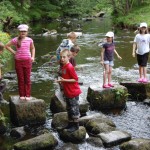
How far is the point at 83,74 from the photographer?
15453 millimetres

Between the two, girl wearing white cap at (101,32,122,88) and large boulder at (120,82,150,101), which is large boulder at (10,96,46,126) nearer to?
girl wearing white cap at (101,32,122,88)

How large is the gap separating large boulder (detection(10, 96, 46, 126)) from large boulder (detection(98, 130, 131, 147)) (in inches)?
75.3

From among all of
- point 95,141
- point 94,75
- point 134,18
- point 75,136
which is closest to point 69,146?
point 75,136

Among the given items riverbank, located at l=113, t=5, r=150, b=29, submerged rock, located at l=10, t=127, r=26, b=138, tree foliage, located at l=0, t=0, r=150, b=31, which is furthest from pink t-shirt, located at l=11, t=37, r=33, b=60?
riverbank, located at l=113, t=5, r=150, b=29

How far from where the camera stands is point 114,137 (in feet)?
26.9

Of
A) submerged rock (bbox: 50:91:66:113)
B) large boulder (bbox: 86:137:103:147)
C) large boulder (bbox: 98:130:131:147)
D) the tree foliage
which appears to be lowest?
large boulder (bbox: 86:137:103:147)

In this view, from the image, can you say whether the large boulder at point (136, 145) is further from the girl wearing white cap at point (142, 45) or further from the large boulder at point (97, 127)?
the girl wearing white cap at point (142, 45)

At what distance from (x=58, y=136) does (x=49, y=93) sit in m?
3.87

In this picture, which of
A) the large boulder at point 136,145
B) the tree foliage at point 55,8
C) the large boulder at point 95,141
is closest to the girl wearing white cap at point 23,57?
the large boulder at point 95,141

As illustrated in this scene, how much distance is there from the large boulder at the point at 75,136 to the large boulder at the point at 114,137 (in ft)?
1.31

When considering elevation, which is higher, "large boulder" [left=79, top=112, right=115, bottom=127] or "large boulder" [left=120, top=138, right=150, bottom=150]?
"large boulder" [left=79, top=112, right=115, bottom=127]

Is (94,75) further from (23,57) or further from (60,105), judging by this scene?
(23,57)

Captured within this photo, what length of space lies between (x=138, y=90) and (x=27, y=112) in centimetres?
408

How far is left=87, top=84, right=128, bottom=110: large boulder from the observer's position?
10680 mm
